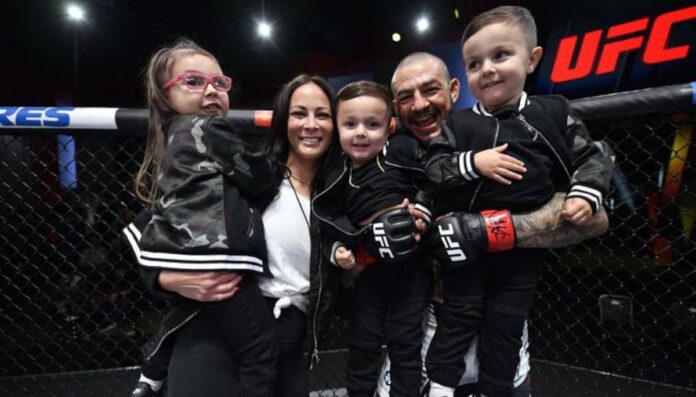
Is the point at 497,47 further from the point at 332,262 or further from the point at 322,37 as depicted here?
the point at 322,37

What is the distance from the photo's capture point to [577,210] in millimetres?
863

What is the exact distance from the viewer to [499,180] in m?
0.88

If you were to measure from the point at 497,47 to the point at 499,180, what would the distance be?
33 centimetres

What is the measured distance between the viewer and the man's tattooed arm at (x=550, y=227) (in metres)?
0.90

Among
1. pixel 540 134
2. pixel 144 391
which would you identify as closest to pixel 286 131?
pixel 540 134

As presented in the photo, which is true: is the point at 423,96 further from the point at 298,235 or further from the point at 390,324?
the point at 390,324

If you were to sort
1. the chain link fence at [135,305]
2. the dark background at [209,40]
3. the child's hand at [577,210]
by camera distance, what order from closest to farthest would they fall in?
the child's hand at [577,210], the chain link fence at [135,305], the dark background at [209,40]

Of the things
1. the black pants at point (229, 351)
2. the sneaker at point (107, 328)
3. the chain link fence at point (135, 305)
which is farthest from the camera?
the sneaker at point (107, 328)

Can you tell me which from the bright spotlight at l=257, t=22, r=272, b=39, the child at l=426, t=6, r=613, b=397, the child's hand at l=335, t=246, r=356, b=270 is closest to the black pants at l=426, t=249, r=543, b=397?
the child at l=426, t=6, r=613, b=397

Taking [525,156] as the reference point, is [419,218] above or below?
below

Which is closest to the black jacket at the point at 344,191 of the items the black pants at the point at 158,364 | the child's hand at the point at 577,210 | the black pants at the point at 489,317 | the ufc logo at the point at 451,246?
the ufc logo at the point at 451,246

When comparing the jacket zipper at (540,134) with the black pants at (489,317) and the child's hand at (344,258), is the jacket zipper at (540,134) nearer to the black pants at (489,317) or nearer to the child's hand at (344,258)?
the black pants at (489,317)

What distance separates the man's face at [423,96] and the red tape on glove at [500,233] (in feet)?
1.18

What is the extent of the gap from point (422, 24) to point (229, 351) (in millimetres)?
4721
